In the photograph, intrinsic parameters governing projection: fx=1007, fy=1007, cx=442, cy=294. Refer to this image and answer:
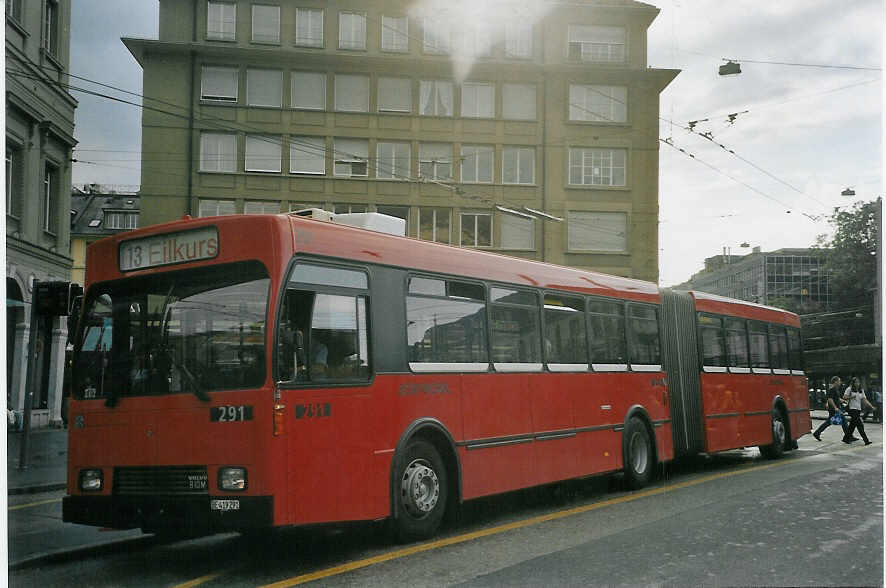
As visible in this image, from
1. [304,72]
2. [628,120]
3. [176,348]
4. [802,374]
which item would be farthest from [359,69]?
[176,348]

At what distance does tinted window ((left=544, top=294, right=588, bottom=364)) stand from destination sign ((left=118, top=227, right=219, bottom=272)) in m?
4.64

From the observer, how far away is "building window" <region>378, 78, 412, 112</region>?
37656 millimetres

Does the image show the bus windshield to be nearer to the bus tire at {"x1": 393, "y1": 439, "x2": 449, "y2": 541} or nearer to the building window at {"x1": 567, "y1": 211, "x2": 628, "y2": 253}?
the bus tire at {"x1": 393, "y1": 439, "x2": 449, "y2": 541}

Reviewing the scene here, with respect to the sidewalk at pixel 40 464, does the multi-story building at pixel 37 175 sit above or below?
above

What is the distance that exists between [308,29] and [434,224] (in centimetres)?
892

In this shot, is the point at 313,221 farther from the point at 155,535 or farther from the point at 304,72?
the point at 304,72

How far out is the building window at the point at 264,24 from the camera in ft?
115

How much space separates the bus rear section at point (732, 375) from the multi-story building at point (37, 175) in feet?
31.5

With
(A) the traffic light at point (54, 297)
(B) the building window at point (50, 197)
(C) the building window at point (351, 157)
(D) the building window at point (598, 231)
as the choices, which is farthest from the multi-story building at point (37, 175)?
(D) the building window at point (598, 231)

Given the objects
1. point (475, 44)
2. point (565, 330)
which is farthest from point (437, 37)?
point (565, 330)

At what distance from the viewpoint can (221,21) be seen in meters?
34.6

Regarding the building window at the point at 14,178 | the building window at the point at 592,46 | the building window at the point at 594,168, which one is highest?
the building window at the point at 592,46

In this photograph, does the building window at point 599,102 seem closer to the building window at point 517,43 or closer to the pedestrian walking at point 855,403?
the building window at point 517,43

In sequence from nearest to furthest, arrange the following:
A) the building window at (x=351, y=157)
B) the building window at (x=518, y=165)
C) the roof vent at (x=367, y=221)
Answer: the roof vent at (x=367, y=221)
the building window at (x=351, y=157)
the building window at (x=518, y=165)
